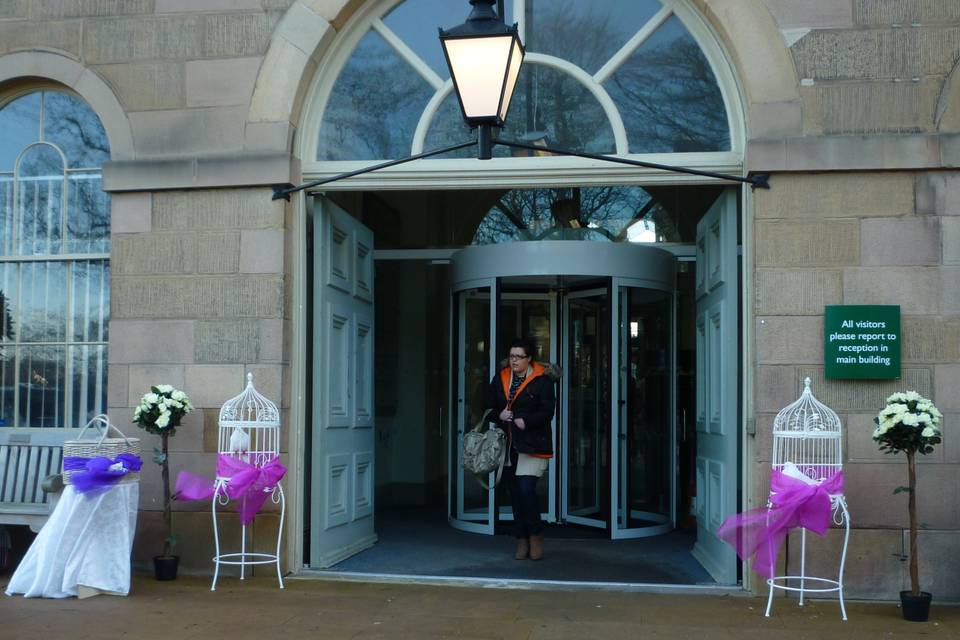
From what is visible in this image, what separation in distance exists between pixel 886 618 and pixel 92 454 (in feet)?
16.1

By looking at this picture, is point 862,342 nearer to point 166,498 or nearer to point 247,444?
point 247,444

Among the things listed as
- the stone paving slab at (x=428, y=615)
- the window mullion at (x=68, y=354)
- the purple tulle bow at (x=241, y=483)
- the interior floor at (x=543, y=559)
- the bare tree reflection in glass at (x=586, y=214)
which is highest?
the bare tree reflection in glass at (x=586, y=214)

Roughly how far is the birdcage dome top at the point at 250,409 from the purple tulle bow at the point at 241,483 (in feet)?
0.86

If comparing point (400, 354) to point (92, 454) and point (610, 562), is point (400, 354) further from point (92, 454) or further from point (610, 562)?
point (92, 454)

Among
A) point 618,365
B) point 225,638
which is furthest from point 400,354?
point 225,638

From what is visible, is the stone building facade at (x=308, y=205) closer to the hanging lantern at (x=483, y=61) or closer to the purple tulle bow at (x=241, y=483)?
the purple tulle bow at (x=241, y=483)

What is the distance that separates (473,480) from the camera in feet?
33.4

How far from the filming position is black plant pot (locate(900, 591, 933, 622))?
6.07 m

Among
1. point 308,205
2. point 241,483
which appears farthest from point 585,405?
point 241,483

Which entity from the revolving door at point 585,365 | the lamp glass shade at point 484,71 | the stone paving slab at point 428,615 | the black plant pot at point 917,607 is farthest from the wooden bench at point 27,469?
the black plant pot at point 917,607

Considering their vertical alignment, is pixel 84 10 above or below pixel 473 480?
above

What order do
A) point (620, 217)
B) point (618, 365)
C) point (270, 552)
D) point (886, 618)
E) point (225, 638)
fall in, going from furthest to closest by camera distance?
point (620, 217) < point (618, 365) < point (270, 552) < point (886, 618) < point (225, 638)

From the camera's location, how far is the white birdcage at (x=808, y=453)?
6.30 metres

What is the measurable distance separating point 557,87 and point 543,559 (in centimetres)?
355
